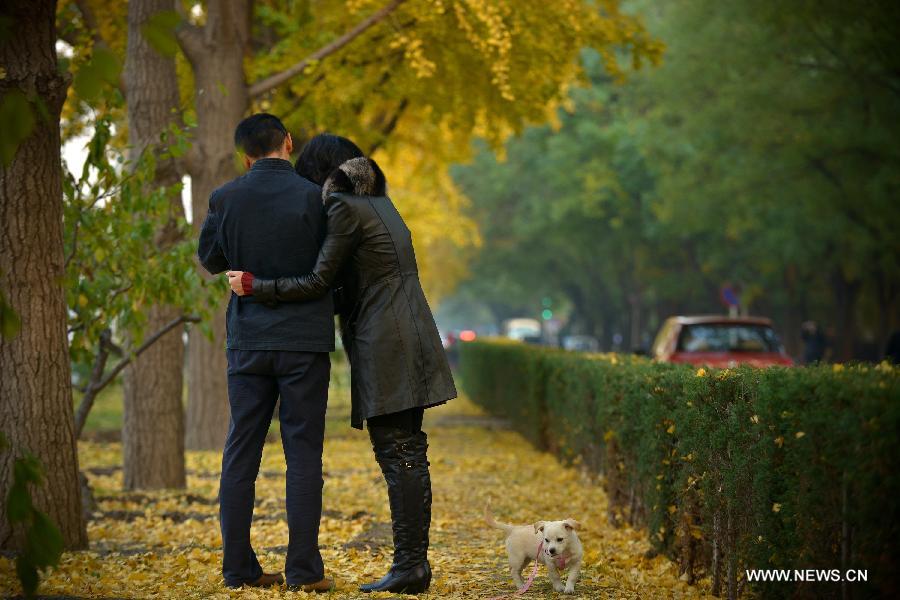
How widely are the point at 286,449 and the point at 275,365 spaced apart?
1.28 feet

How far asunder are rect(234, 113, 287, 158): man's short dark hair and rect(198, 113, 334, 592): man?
0.22 feet

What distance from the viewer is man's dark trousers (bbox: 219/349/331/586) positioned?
19.6 ft

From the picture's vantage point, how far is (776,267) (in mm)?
38656

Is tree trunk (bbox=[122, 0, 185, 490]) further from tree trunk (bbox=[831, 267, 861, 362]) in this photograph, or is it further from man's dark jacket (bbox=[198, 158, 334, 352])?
tree trunk (bbox=[831, 267, 861, 362])

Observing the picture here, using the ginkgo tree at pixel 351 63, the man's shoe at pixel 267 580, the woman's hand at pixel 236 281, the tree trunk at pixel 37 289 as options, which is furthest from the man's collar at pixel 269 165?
the ginkgo tree at pixel 351 63

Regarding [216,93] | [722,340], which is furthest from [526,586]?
[722,340]

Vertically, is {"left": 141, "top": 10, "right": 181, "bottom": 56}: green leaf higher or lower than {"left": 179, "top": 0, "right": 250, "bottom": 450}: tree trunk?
lower

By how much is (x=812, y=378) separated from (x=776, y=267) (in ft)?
113

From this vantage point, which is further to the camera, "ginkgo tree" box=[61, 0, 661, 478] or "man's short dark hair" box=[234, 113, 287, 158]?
"ginkgo tree" box=[61, 0, 661, 478]

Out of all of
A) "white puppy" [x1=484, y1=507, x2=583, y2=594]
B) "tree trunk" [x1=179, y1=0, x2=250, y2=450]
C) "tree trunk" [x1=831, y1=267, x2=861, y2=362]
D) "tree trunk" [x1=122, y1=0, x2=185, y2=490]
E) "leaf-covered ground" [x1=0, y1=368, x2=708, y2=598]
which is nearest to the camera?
"white puppy" [x1=484, y1=507, x2=583, y2=594]

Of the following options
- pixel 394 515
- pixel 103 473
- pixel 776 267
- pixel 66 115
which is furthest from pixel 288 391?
pixel 776 267

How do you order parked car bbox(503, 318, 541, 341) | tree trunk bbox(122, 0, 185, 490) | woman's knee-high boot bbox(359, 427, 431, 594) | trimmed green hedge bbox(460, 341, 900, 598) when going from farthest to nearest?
parked car bbox(503, 318, 541, 341)
tree trunk bbox(122, 0, 185, 490)
woman's knee-high boot bbox(359, 427, 431, 594)
trimmed green hedge bbox(460, 341, 900, 598)

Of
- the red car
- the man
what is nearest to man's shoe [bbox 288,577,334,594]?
the man

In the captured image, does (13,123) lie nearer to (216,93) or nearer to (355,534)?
(355,534)
